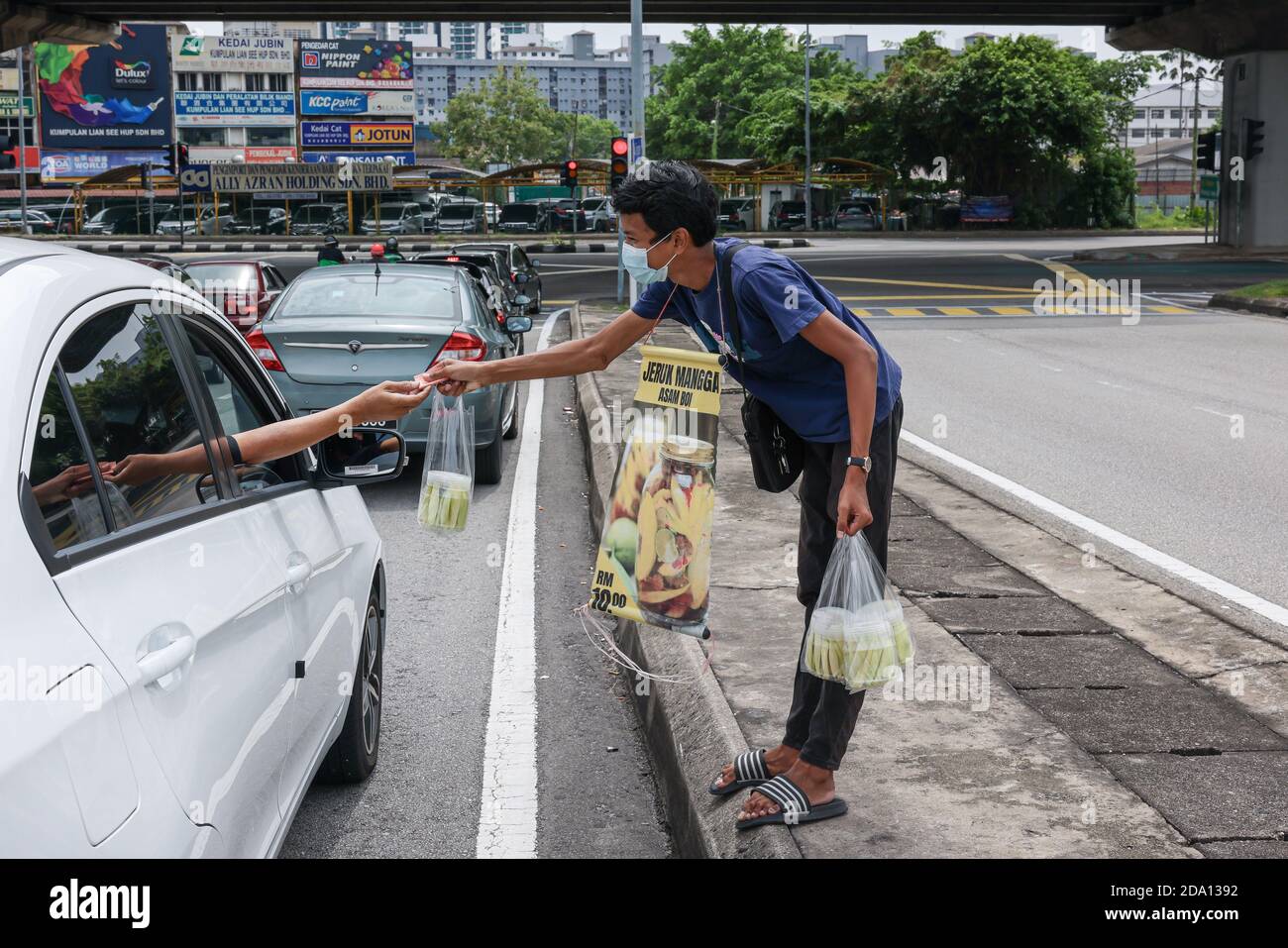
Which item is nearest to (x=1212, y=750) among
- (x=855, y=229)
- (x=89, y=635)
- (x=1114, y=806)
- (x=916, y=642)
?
(x=1114, y=806)

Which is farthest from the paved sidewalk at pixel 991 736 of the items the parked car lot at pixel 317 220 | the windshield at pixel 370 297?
the parked car lot at pixel 317 220

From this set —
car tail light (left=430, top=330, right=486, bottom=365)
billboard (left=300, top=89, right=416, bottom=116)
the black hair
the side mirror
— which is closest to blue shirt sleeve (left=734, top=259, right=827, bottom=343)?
the black hair

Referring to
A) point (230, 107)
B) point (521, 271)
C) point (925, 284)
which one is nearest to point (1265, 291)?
point (925, 284)

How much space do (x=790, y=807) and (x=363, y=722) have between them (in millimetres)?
1425

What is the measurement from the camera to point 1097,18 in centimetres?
4362

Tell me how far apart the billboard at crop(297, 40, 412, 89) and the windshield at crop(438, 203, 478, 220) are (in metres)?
23.6

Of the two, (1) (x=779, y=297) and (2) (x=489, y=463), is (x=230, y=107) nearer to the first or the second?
(2) (x=489, y=463)

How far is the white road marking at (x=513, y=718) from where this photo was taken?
4.16m

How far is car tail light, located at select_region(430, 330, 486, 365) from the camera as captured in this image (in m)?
9.62

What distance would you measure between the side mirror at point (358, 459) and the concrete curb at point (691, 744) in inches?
48.4

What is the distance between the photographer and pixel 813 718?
12.1 feet

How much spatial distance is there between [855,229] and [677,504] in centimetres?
5850

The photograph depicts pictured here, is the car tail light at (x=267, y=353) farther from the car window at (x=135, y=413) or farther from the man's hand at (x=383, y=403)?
the car window at (x=135, y=413)

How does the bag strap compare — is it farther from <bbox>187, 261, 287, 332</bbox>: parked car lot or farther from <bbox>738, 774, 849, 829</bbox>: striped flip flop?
<bbox>187, 261, 287, 332</bbox>: parked car lot
